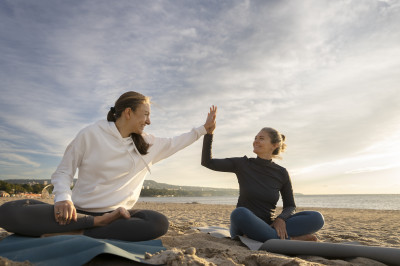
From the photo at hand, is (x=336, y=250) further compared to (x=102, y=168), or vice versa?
(x=102, y=168)

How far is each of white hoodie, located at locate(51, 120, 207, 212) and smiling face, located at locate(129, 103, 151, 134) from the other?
0.17 m

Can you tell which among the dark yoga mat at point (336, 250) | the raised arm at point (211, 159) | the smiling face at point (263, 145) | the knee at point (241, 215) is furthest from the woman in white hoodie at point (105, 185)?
the dark yoga mat at point (336, 250)

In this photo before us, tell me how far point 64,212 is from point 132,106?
1.28 metres

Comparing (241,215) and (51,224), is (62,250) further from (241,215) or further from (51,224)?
(241,215)

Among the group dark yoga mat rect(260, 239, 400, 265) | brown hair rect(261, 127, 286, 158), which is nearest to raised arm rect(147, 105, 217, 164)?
brown hair rect(261, 127, 286, 158)

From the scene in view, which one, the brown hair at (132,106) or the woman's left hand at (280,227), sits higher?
the brown hair at (132,106)

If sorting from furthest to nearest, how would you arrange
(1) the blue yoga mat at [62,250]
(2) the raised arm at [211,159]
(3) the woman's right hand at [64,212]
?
(2) the raised arm at [211,159], (3) the woman's right hand at [64,212], (1) the blue yoga mat at [62,250]

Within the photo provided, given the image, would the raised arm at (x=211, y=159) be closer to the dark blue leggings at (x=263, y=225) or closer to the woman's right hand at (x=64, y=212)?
the dark blue leggings at (x=263, y=225)

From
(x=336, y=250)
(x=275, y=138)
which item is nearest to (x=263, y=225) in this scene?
(x=336, y=250)

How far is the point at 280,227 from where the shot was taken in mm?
3580

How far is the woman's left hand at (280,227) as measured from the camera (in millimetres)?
3521

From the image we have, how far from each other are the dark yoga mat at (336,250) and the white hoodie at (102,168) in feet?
5.38

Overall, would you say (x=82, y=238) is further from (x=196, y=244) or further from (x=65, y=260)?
(x=196, y=244)

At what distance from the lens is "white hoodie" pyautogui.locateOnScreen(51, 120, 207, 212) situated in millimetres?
3076
